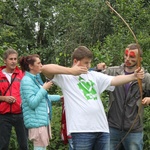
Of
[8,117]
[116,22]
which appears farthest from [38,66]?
[116,22]

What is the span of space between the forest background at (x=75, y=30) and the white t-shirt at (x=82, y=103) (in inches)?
109

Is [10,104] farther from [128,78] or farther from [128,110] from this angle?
[128,78]

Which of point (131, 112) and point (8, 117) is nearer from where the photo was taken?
point (131, 112)

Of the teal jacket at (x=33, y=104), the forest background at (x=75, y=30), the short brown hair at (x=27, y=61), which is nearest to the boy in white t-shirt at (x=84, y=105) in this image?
the teal jacket at (x=33, y=104)

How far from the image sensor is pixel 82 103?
4.17 m

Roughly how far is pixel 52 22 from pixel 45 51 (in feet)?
7.28

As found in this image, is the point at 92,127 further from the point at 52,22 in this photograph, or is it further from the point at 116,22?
the point at 52,22

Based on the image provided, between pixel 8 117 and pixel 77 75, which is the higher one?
pixel 77 75

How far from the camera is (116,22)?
11.4 metres

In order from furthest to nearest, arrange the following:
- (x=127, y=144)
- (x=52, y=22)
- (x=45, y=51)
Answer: (x=52, y=22) < (x=45, y=51) < (x=127, y=144)

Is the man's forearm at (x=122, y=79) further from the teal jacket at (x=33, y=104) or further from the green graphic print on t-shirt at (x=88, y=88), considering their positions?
the teal jacket at (x=33, y=104)

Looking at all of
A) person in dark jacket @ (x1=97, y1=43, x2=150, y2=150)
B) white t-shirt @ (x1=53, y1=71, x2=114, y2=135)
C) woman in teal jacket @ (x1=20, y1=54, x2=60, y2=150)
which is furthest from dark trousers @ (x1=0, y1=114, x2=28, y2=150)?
white t-shirt @ (x1=53, y1=71, x2=114, y2=135)

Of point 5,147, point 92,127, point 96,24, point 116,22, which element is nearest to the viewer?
point 92,127

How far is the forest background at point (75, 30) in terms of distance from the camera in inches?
356
